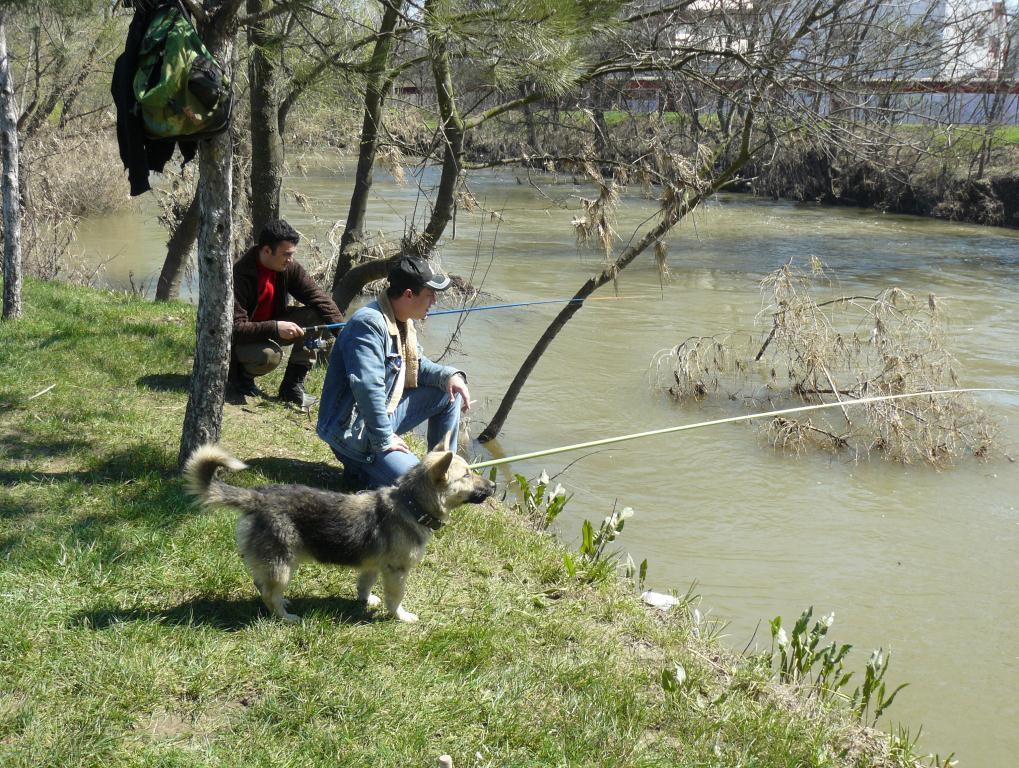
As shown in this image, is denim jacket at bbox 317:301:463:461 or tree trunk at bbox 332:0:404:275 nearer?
denim jacket at bbox 317:301:463:461

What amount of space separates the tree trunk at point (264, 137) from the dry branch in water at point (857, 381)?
5.21m

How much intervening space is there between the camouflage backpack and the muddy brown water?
4285 mm

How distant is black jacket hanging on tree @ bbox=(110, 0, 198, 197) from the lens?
170 inches

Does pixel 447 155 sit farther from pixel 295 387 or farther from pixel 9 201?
pixel 9 201

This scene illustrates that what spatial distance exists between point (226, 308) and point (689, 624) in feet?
9.79

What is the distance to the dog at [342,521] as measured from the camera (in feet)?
12.7

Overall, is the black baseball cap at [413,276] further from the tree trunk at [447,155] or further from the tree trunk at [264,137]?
the tree trunk at [264,137]

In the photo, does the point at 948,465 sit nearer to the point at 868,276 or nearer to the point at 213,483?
the point at 213,483

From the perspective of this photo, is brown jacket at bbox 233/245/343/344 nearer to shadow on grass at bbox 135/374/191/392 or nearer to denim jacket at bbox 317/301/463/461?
shadow on grass at bbox 135/374/191/392

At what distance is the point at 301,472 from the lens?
5777 millimetres

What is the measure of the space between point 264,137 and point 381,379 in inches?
166

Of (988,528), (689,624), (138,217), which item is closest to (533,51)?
(689,624)

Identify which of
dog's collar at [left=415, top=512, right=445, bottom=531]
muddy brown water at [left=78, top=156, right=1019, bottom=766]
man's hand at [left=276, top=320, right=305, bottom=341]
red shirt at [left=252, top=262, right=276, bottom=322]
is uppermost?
red shirt at [left=252, top=262, right=276, bottom=322]

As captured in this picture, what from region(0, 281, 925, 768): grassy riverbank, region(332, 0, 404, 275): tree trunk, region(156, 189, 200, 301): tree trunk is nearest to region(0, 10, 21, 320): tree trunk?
region(156, 189, 200, 301): tree trunk
